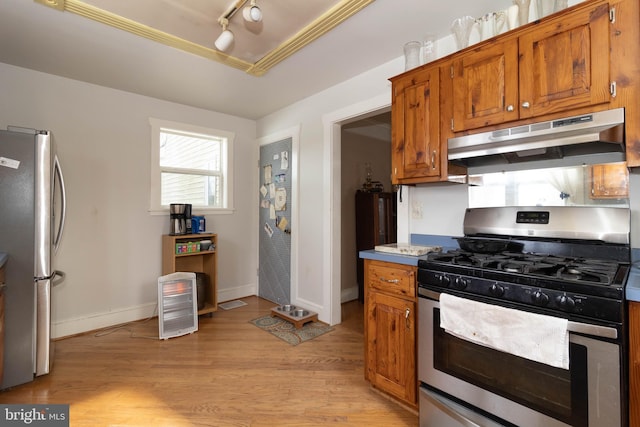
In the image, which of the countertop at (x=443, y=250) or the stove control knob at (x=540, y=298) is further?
the stove control knob at (x=540, y=298)

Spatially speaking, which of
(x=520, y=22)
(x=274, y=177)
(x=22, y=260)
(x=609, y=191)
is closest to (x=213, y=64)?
(x=274, y=177)

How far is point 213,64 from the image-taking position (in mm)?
2760

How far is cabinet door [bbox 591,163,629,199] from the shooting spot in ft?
4.97

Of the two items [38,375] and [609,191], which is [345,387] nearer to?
[609,191]

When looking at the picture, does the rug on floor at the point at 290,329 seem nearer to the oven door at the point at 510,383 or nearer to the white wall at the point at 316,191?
the white wall at the point at 316,191

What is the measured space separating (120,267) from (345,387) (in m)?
2.75

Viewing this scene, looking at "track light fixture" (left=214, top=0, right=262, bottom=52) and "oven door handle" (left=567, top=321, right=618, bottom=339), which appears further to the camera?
"track light fixture" (left=214, top=0, right=262, bottom=52)

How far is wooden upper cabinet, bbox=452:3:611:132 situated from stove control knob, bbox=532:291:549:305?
911 mm

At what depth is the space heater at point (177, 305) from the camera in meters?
2.96

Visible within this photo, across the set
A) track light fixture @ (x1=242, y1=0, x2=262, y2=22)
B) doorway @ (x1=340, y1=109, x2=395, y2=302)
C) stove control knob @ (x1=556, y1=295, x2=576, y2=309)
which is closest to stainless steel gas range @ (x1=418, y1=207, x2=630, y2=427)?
stove control knob @ (x1=556, y1=295, x2=576, y2=309)

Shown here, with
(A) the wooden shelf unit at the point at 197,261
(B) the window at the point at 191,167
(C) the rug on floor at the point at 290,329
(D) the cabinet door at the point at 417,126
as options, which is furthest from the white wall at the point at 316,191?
(B) the window at the point at 191,167

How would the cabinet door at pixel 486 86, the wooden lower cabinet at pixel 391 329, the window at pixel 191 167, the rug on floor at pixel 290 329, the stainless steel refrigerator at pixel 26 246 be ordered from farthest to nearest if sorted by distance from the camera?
the window at pixel 191 167, the rug on floor at pixel 290 329, the stainless steel refrigerator at pixel 26 246, the wooden lower cabinet at pixel 391 329, the cabinet door at pixel 486 86

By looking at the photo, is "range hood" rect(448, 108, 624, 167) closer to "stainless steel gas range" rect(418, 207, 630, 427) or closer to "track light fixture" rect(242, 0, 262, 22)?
"stainless steel gas range" rect(418, 207, 630, 427)

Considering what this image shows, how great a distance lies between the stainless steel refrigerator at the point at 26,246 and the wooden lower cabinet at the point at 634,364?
132 inches
